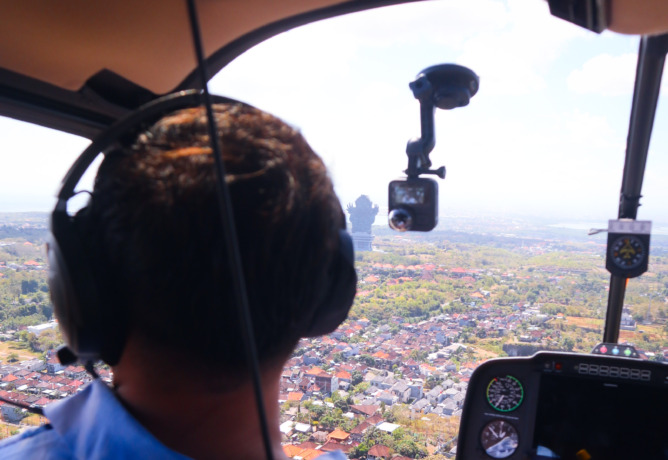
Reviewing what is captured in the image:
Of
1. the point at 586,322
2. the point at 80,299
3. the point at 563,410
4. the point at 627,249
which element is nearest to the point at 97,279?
the point at 80,299

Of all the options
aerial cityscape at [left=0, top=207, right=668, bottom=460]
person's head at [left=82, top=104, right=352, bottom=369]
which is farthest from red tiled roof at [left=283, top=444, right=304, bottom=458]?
person's head at [left=82, top=104, right=352, bottom=369]

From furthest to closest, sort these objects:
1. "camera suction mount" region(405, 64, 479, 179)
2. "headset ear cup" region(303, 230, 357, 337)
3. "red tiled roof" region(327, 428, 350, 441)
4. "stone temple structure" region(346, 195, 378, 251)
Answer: "red tiled roof" region(327, 428, 350, 441) < "stone temple structure" region(346, 195, 378, 251) < "camera suction mount" region(405, 64, 479, 179) < "headset ear cup" region(303, 230, 357, 337)

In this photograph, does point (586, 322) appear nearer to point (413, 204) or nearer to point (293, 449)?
point (413, 204)

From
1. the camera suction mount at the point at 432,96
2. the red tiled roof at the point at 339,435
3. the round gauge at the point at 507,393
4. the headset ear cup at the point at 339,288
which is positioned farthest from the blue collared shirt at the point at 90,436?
the round gauge at the point at 507,393

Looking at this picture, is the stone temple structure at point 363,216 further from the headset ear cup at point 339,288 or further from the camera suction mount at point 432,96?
the headset ear cup at point 339,288

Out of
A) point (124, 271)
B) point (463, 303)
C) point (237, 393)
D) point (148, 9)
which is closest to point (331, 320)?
point (237, 393)

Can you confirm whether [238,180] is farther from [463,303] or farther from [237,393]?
[463,303]

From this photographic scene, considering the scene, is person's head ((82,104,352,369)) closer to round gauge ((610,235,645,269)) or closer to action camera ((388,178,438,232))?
action camera ((388,178,438,232))
